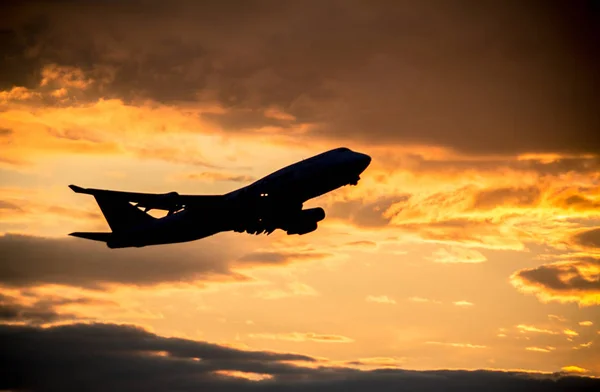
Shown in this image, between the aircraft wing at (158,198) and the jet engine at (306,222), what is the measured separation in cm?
992

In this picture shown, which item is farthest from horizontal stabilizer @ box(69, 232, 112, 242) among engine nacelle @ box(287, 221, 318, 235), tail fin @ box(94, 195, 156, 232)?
engine nacelle @ box(287, 221, 318, 235)

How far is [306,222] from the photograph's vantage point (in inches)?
3258

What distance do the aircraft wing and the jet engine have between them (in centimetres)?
992

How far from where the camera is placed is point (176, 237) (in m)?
81.1

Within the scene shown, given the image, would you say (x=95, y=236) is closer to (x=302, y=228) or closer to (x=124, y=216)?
(x=124, y=216)

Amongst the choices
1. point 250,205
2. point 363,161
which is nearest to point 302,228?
point 250,205

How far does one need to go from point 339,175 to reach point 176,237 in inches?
795

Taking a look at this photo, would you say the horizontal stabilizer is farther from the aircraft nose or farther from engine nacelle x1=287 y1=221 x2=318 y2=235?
the aircraft nose

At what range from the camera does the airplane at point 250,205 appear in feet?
238

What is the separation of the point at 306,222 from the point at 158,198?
695 inches

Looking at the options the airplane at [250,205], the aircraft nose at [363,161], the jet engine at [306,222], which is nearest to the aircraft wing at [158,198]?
the airplane at [250,205]

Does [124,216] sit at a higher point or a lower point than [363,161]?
lower

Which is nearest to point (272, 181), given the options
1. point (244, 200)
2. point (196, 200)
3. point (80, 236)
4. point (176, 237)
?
point (244, 200)

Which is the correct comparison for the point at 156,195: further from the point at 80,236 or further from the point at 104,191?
the point at 80,236
